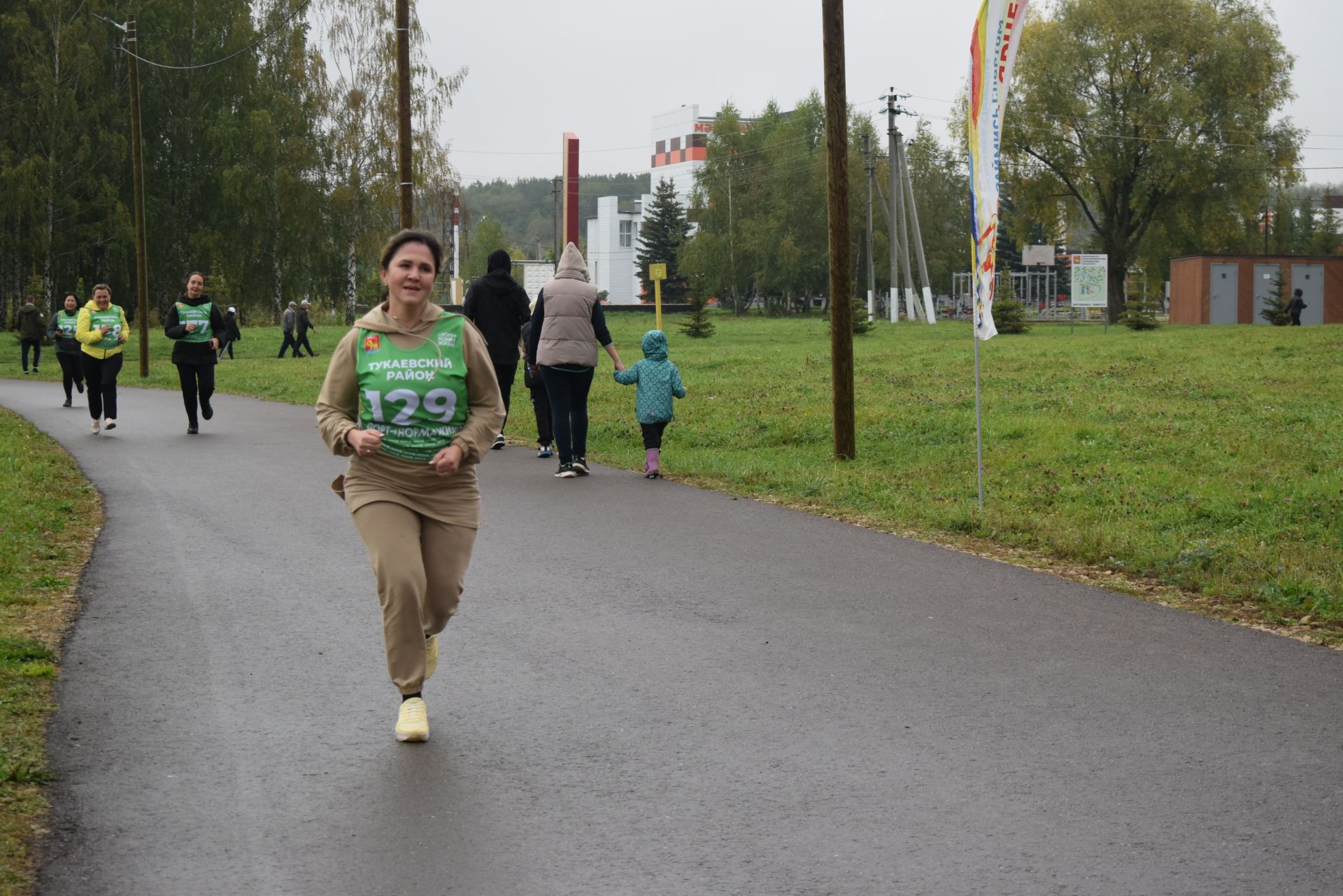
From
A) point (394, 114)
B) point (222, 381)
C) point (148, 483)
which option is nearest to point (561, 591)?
point (148, 483)

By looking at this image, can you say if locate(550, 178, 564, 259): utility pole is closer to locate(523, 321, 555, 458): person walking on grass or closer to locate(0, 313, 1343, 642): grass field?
locate(0, 313, 1343, 642): grass field

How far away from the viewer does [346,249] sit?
5719 cm

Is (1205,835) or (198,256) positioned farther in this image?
(198,256)

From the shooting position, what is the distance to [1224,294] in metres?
53.9

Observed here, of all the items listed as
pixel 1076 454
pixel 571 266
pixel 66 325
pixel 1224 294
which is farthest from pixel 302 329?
pixel 1224 294

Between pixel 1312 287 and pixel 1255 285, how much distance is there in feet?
6.49

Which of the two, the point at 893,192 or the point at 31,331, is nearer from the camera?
the point at 31,331

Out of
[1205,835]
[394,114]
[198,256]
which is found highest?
[394,114]

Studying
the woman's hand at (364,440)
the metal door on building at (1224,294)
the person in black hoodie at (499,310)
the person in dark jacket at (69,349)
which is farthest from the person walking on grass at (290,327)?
the woman's hand at (364,440)

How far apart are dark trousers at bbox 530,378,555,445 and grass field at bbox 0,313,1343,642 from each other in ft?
2.01

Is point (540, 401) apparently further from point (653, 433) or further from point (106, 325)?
point (106, 325)

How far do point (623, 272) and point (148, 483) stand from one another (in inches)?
5844

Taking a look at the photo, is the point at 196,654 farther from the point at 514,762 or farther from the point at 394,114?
the point at 394,114

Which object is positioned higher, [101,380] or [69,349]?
[69,349]
